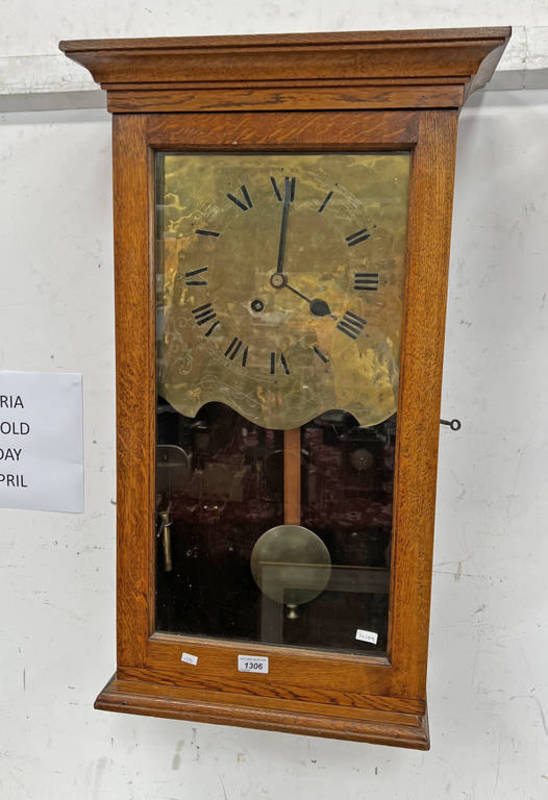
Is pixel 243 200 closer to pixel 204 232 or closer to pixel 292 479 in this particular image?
pixel 204 232

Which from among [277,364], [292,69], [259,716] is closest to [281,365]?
[277,364]

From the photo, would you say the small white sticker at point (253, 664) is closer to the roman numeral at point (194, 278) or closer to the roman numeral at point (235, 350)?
the roman numeral at point (235, 350)

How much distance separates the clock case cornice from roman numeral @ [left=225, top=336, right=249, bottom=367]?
0.27 m

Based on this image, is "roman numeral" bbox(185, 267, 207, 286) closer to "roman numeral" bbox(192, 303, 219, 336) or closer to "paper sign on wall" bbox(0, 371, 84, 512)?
"roman numeral" bbox(192, 303, 219, 336)

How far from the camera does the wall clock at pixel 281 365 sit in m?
0.78

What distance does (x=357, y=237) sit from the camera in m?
0.83

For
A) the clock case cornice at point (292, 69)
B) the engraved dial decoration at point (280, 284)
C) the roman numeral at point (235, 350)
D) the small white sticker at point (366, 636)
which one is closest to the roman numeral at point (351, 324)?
the engraved dial decoration at point (280, 284)

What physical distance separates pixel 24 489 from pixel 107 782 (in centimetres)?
50

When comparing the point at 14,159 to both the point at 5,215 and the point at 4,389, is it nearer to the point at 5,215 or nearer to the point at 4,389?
the point at 5,215

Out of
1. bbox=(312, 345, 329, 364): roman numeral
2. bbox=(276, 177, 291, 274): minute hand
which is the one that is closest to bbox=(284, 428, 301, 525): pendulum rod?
bbox=(312, 345, 329, 364): roman numeral

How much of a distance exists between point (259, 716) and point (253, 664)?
66 millimetres

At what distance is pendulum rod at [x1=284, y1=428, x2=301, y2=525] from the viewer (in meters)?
0.89

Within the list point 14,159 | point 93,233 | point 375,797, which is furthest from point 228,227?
point 375,797

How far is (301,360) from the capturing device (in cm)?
85
